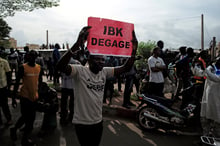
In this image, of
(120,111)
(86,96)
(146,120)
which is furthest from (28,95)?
(120,111)

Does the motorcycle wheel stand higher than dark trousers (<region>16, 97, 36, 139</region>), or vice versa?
dark trousers (<region>16, 97, 36, 139</region>)

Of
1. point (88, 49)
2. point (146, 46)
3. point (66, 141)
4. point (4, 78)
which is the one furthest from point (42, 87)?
point (146, 46)

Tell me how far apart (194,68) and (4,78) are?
4350 millimetres

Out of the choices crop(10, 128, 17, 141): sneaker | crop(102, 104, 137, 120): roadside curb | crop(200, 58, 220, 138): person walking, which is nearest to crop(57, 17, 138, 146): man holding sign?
crop(10, 128, 17, 141): sneaker

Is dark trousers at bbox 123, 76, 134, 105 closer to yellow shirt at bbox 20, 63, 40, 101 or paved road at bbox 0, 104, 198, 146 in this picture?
paved road at bbox 0, 104, 198, 146

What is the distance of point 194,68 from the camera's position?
15.3 feet

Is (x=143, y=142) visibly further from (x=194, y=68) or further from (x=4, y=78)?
(x=4, y=78)

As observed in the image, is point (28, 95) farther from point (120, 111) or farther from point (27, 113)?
point (120, 111)

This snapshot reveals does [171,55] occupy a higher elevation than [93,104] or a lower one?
higher

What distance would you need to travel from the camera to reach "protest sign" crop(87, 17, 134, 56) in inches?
98.0

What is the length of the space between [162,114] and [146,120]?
387 millimetres

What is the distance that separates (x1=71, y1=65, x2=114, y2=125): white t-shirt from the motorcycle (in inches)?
96.6

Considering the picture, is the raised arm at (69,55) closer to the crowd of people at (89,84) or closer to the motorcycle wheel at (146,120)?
the crowd of people at (89,84)

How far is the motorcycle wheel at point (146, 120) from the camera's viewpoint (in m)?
4.42
